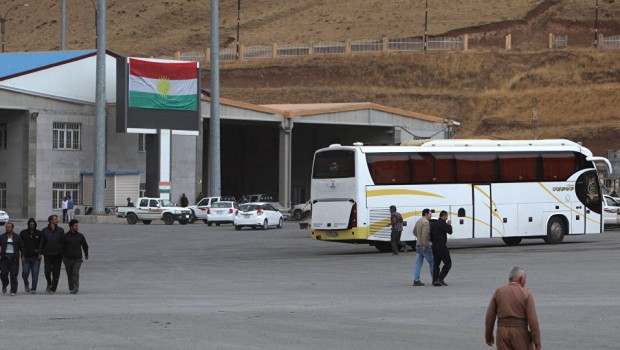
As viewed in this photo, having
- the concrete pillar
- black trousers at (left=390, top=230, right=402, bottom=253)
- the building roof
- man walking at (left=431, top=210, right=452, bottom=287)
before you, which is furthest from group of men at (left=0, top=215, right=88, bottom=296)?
the concrete pillar

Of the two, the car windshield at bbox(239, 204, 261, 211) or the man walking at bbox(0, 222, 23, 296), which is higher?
the car windshield at bbox(239, 204, 261, 211)

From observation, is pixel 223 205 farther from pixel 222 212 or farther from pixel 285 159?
pixel 285 159

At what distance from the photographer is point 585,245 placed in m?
44.7

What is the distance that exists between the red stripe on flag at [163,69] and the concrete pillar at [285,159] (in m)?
8.94

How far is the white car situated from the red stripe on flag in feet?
58.1

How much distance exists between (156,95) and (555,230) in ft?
120

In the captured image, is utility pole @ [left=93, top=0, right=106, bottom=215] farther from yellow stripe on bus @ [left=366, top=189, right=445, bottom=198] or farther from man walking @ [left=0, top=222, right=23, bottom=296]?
man walking @ [left=0, top=222, right=23, bottom=296]

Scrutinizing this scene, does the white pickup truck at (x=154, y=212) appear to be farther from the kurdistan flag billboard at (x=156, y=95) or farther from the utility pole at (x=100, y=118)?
the kurdistan flag billboard at (x=156, y=95)

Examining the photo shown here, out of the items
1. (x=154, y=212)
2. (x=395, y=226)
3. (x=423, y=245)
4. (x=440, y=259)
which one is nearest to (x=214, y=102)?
(x=154, y=212)

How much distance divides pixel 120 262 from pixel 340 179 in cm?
728

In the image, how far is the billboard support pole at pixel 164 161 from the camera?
254ft

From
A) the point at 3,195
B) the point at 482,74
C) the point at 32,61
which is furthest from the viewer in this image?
the point at 482,74

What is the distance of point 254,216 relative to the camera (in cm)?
5991

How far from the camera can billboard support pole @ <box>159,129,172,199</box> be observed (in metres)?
77.3
